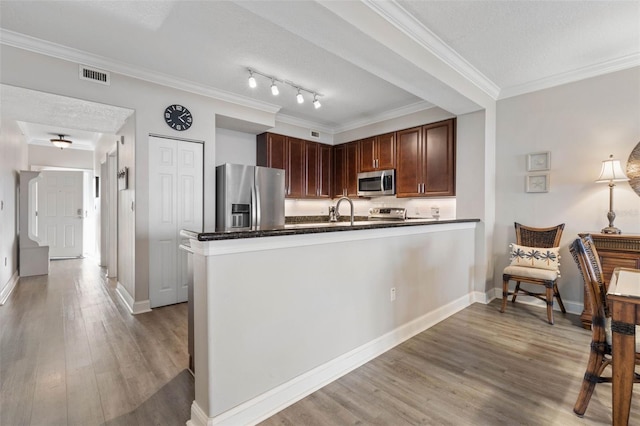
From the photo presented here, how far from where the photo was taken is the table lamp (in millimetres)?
2877

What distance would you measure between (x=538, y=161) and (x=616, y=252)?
1.25 meters

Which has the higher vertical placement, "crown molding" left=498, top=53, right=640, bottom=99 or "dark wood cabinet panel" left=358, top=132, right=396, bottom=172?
"crown molding" left=498, top=53, right=640, bottom=99

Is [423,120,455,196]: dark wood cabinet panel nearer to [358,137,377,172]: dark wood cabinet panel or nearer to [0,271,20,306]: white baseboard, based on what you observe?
[358,137,377,172]: dark wood cabinet panel

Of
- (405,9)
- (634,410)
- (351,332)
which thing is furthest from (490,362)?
(405,9)

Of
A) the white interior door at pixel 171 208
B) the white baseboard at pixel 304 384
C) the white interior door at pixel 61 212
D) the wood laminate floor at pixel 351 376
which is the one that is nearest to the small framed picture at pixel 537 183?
the wood laminate floor at pixel 351 376

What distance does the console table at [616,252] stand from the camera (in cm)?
270

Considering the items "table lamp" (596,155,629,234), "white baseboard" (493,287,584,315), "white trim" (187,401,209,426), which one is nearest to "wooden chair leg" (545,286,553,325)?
"white baseboard" (493,287,584,315)

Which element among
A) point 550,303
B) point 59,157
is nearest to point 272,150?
point 550,303

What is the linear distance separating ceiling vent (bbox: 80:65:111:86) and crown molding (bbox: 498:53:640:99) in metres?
4.61

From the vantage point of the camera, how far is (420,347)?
253cm

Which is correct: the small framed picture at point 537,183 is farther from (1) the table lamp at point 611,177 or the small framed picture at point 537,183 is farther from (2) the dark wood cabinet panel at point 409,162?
(2) the dark wood cabinet panel at point 409,162

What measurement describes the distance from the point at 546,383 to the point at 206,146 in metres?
4.09

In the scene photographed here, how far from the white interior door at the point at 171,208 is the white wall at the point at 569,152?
397cm

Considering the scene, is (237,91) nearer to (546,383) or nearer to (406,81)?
(406,81)
